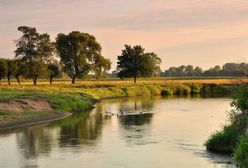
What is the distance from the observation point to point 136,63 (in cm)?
13775

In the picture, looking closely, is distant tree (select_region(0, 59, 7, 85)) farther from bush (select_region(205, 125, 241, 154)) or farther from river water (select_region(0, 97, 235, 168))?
bush (select_region(205, 125, 241, 154))

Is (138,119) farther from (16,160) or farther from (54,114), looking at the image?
(16,160)

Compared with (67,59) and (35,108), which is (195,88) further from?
(35,108)

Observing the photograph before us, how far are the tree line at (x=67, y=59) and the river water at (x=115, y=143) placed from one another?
149ft

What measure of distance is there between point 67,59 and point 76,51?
298 centimetres

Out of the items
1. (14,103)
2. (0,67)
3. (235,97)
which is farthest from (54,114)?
(0,67)

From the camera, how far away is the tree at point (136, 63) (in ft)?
448

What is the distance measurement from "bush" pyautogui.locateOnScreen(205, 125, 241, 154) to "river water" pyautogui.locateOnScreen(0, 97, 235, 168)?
91 cm

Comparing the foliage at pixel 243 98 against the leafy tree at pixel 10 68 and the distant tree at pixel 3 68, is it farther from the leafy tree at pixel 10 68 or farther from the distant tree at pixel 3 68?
the distant tree at pixel 3 68

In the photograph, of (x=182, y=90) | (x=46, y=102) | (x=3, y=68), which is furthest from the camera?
(x=3, y=68)

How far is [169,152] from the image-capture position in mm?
36594

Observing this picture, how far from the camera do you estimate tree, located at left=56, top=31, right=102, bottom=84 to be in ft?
392

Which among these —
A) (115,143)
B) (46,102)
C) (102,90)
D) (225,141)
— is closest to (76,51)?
(102,90)

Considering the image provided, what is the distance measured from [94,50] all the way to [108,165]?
3583 inches
